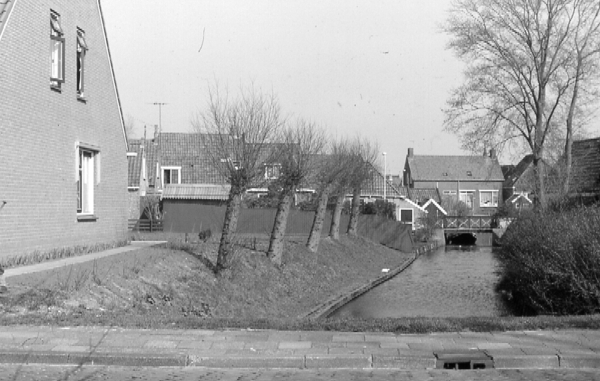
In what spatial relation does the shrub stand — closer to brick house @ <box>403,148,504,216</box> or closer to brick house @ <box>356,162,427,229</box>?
brick house @ <box>356,162,427,229</box>

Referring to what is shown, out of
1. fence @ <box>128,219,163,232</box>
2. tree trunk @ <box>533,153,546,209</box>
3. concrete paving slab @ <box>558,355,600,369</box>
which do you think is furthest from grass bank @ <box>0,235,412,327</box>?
fence @ <box>128,219,163,232</box>

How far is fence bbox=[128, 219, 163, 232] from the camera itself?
39.2 meters

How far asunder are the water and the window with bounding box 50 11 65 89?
33.5 feet

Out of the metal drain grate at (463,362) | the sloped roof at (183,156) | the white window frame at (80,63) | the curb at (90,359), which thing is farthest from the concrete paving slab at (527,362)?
the sloped roof at (183,156)

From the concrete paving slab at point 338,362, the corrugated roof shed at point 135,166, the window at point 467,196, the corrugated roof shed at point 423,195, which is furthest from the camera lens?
the window at point 467,196

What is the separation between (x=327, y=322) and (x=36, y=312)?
14.8 ft

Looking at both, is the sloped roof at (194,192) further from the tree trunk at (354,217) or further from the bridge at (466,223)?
the bridge at (466,223)

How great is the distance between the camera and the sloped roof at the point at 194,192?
45562mm

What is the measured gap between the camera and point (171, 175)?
5375 centimetres

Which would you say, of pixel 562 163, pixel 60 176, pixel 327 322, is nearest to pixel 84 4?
pixel 60 176

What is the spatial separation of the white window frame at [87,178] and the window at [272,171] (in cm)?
514

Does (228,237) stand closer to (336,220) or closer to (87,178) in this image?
(87,178)

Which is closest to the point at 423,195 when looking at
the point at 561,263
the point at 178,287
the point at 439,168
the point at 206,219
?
the point at 439,168

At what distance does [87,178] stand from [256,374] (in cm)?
1423
